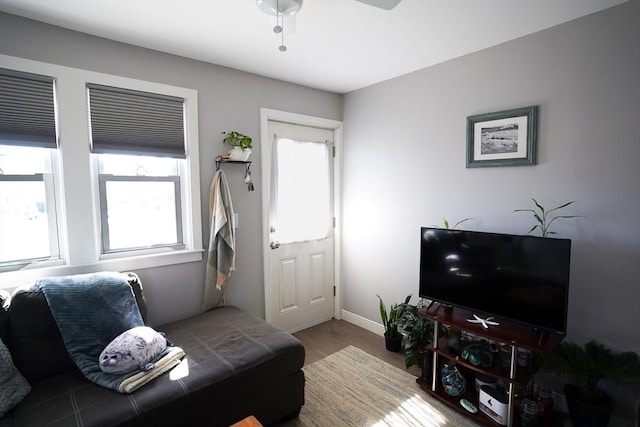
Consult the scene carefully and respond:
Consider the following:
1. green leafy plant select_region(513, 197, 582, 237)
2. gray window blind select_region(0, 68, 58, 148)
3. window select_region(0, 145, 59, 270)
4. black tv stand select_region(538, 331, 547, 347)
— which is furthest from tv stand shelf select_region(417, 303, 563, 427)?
gray window blind select_region(0, 68, 58, 148)

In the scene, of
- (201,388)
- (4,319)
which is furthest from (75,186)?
(201,388)

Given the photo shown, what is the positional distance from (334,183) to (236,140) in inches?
51.4

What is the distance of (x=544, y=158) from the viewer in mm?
2172

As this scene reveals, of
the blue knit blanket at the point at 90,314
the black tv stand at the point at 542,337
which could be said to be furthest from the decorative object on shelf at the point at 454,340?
the blue knit blanket at the point at 90,314

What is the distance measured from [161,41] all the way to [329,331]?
302 cm

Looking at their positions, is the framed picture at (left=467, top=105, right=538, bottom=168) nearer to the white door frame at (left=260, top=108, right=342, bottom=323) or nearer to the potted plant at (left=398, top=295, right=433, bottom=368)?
the potted plant at (left=398, top=295, right=433, bottom=368)

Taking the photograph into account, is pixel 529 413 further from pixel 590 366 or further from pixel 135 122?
pixel 135 122

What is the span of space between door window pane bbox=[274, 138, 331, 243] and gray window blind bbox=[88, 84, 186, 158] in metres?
0.99

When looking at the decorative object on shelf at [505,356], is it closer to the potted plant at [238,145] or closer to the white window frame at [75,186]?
the potted plant at [238,145]

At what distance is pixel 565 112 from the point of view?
6.81ft

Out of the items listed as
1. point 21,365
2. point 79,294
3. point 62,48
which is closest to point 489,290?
point 79,294

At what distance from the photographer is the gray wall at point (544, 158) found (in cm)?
188

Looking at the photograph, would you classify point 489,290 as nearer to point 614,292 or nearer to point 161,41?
point 614,292

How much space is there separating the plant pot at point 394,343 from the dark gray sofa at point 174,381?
3.72 feet
